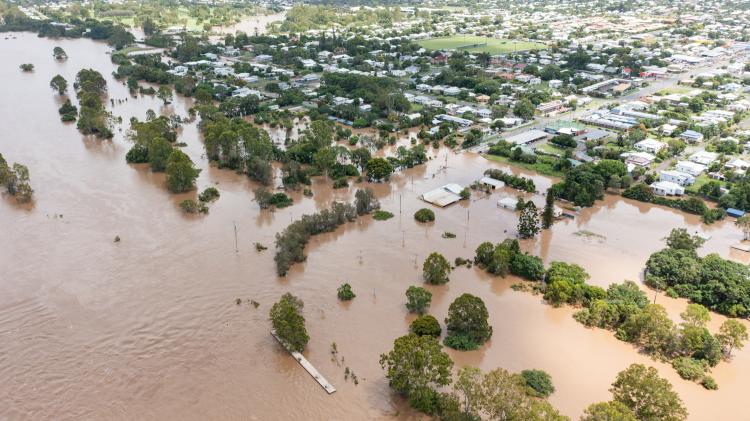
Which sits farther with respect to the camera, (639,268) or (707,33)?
(707,33)

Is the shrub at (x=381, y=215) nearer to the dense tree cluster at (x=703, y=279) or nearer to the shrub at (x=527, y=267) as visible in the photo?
the shrub at (x=527, y=267)

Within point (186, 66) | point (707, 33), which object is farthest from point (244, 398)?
point (707, 33)

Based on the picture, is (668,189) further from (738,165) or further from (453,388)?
(453,388)

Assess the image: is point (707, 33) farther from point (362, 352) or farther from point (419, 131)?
point (362, 352)

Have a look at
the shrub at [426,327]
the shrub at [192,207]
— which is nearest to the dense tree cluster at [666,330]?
the shrub at [426,327]

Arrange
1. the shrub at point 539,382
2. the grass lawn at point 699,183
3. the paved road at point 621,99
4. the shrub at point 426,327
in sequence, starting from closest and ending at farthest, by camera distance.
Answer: the shrub at point 539,382 < the shrub at point 426,327 < the grass lawn at point 699,183 < the paved road at point 621,99

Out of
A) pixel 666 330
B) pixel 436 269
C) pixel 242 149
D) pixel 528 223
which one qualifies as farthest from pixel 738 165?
pixel 242 149

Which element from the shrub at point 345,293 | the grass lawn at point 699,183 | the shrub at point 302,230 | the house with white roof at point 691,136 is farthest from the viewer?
the house with white roof at point 691,136
